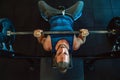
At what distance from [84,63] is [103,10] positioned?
0.71 meters

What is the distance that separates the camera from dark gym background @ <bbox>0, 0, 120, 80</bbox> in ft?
6.47

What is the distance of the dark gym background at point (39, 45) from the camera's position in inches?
77.6

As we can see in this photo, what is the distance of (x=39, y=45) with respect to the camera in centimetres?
214

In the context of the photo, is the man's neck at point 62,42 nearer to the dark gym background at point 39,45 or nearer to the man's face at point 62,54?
the man's face at point 62,54

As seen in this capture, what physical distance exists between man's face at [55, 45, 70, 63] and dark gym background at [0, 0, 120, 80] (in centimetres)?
45

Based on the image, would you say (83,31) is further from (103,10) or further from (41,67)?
(103,10)

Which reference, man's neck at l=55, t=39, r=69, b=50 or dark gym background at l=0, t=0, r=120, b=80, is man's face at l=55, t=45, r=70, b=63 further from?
dark gym background at l=0, t=0, r=120, b=80

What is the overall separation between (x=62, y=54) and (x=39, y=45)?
0.80 m

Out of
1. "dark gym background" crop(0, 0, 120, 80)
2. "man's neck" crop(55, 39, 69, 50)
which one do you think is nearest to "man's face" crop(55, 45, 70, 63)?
"man's neck" crop(55, 39, 69, 50)

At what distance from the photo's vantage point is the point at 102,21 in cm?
229

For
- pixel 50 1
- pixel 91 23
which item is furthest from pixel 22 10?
pixel 91 23

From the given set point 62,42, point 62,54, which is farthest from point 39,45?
point 62,54

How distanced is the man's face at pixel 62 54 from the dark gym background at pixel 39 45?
0.45m

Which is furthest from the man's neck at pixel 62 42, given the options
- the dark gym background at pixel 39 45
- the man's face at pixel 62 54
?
the dark gym background at pixel 39 45
